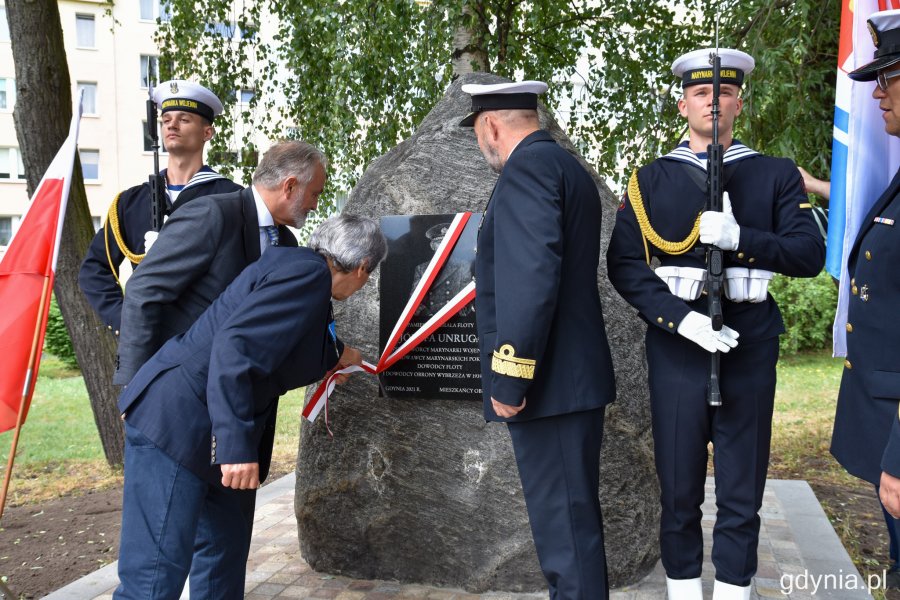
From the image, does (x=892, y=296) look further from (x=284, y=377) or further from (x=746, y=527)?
(x=284, y=377)

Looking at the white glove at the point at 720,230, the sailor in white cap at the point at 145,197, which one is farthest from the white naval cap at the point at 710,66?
the sailor in white cap at the point at 145,197

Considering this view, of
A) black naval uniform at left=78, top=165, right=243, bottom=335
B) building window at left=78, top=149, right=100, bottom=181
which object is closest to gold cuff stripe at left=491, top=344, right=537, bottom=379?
black naval uniform at left=78, top=165, right=243, bottom=335

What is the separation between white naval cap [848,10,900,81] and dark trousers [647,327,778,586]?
101 cm

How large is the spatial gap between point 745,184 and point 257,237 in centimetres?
181

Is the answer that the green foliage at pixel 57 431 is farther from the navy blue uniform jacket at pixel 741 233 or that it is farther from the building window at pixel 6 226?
the building window at pixel 6 226

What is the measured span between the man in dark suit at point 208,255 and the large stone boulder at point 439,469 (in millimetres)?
913

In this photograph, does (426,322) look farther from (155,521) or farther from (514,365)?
(155,521)

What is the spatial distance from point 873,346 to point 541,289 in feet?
3.28

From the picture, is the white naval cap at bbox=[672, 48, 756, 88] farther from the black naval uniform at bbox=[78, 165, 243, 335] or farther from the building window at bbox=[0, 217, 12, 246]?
the building window at bbox=[0, 217, 12, 246]

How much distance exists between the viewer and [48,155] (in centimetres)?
583

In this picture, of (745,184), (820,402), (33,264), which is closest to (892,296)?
(745,184)

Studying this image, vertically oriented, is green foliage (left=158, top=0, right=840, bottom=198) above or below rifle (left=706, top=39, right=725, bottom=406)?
above

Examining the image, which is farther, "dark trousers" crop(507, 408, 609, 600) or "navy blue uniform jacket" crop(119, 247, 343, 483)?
"dark trousers" crop(507, 408, 609, 600)

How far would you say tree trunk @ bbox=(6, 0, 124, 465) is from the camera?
18.9 feet
